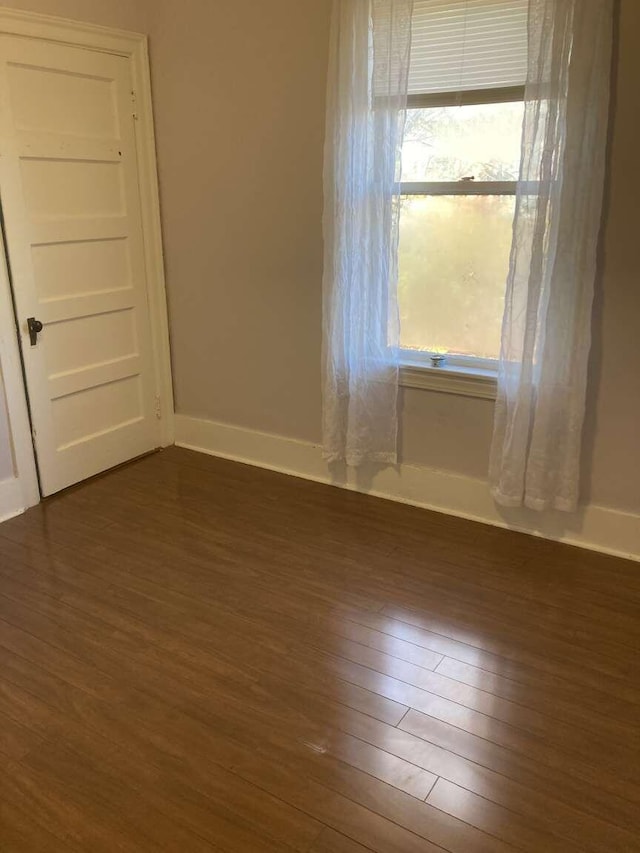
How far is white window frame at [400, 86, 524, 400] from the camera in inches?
114

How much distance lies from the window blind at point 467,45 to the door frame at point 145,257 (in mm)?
1573

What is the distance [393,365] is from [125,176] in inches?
71.4

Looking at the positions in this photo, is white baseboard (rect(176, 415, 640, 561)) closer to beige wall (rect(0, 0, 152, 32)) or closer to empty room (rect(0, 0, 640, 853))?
empty room (rect(0, 0, 640, 853))

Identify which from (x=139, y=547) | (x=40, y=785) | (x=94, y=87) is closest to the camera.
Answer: (x=40, y=785)

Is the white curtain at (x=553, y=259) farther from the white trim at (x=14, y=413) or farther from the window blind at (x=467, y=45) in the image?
the white trim at (x=14, y=413)

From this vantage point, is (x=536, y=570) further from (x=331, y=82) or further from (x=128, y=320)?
(x=128, y=320)

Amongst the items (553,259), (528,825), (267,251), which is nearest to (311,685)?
(528,825)

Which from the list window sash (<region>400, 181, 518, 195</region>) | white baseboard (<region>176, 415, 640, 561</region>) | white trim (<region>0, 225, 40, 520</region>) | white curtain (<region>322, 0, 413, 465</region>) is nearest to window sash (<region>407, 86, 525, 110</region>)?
white curtain (<region>322, 0, 413, 465</region>)

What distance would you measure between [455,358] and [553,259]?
72 cm

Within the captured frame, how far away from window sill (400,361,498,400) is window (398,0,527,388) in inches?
1.6

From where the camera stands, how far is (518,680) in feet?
7.49

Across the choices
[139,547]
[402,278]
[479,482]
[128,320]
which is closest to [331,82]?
[402,278]

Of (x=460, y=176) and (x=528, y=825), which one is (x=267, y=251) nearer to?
(x=460, y=176)

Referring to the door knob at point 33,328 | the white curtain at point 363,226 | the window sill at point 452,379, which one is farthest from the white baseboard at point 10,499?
the window sill at point 452,379
